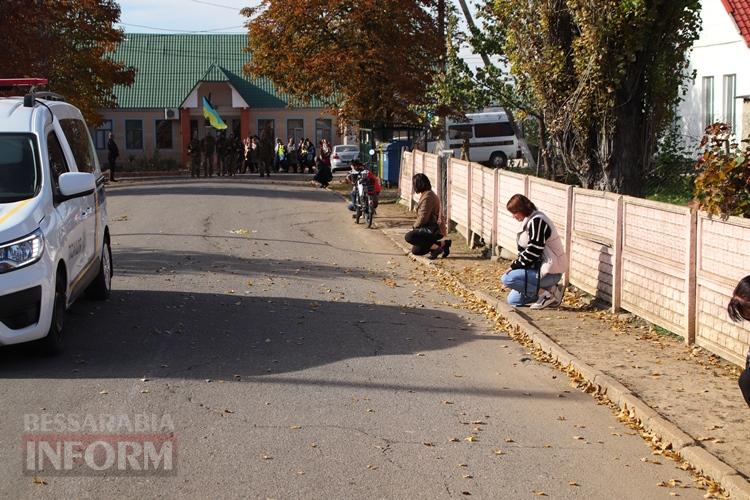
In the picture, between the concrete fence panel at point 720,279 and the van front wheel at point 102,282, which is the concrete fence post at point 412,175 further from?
the concrete fence panel at point 720,279

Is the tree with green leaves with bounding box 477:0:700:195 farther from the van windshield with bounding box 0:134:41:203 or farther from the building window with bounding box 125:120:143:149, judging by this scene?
the building window with bounding box 125:120:143:149

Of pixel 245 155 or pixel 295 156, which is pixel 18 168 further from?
pixel 295 156

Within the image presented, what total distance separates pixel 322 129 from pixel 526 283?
50815mm

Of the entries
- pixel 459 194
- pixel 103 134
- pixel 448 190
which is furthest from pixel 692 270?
pixel 103 134

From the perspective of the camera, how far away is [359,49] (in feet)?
113

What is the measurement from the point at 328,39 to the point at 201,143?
10.8 m

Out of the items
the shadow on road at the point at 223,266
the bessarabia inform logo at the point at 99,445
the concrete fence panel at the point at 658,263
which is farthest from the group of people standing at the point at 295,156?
the bessarabia inform logo at the point at 99,445

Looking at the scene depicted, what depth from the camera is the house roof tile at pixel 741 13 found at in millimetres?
23703

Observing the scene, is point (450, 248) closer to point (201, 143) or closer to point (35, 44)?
point (35, 44)

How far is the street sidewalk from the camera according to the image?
6516 mm

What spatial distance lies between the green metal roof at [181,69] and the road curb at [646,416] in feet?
162

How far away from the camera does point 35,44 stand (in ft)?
101

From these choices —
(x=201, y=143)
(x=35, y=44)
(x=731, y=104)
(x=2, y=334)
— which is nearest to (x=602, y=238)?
(x=2, y=334)

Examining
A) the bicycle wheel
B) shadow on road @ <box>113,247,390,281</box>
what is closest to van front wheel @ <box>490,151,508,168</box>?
the bicycle wheel
